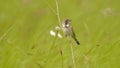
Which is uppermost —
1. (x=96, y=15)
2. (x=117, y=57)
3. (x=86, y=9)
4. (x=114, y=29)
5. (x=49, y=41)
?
(x=86, y=9)

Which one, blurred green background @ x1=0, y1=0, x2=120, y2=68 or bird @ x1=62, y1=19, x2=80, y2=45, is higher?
blurred green background @ x1=0, y1=0, x2=120, y2=68

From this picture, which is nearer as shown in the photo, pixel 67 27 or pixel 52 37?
pixel 67 27

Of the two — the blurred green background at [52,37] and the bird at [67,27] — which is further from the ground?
the blurred green background at [52,37]

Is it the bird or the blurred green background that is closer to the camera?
the bird

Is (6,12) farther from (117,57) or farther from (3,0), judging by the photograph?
(117,57)

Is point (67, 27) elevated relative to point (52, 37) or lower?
lower

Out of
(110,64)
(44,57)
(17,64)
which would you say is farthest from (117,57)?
(17,64)

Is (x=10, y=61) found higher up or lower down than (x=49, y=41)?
lower down

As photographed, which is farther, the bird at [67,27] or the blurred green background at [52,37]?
the blurred green background at [52,37]
